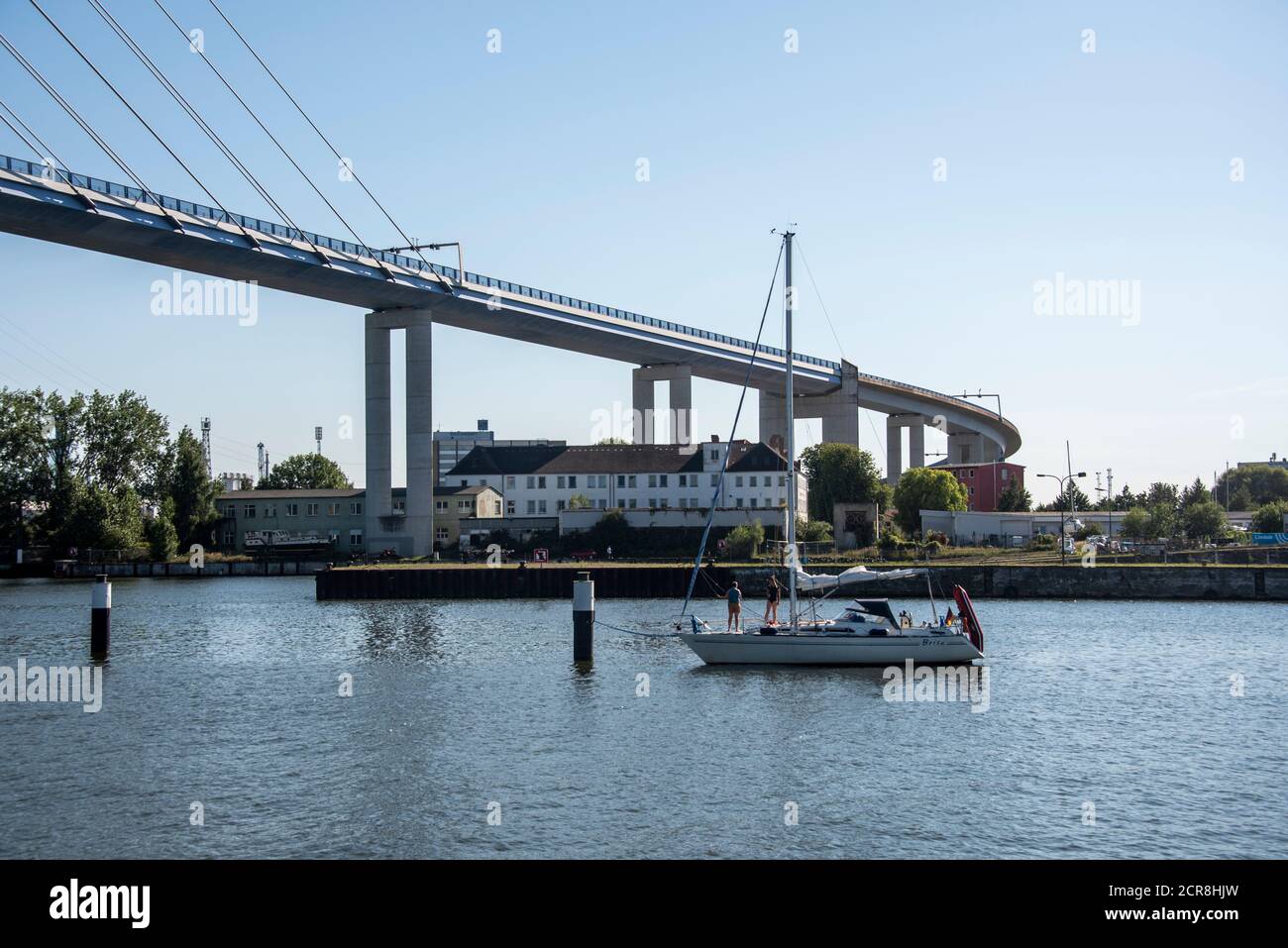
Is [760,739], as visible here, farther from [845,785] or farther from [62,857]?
[62,857]

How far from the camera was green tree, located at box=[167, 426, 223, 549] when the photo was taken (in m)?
131

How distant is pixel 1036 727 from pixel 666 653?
62.5 feet

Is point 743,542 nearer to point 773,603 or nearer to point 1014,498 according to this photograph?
point 773,603

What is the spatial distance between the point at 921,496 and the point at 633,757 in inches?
3631

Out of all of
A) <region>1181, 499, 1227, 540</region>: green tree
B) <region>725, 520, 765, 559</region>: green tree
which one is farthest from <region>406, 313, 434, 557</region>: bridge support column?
<region>1181, 499, 1227, 540</region>: green tree

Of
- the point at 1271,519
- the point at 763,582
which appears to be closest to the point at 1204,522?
the point at 1271,519

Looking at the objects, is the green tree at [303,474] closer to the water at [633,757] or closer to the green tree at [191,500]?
the green tree at [191,500]

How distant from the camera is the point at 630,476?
121 m

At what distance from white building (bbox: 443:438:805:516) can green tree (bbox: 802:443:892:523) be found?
167 inches

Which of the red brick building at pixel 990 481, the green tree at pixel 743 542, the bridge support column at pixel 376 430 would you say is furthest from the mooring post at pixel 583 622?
the red brick building at pixel 990 481

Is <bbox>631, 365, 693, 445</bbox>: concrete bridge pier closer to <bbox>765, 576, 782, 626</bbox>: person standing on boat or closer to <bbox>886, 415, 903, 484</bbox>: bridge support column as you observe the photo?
<bbox>886, 415, 903, 484</bbox>: bridge support column

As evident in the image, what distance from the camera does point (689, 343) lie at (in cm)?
13800
